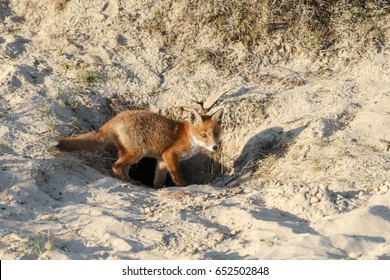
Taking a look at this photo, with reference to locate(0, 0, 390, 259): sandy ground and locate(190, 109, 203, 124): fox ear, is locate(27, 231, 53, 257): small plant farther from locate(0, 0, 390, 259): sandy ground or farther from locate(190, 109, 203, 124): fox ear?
locate(190, 109, 203, 124): fox ear

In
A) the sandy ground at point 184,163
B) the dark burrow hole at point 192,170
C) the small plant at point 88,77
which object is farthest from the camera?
the dark burrow hole at point 192,170

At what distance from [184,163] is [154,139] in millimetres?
1429

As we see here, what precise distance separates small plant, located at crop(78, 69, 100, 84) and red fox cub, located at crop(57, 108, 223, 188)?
3.64 ft

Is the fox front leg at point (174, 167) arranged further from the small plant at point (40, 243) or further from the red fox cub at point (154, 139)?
the small plant at point (40, 243)

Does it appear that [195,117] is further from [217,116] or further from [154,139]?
[154,139]

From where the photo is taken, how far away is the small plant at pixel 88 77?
8789 mm

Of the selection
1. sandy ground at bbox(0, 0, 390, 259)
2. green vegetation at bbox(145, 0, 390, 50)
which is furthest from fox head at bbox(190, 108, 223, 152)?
green vegetation at bbox(145, 0, 390, 50)

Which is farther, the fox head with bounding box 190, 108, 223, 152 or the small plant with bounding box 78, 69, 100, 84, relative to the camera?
the small plant with bounding box 78, 69, 100, 84

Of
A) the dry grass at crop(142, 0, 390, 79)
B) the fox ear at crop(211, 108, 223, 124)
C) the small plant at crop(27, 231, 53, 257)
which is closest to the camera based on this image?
the small plant at crop(27, 231, 53, 257)

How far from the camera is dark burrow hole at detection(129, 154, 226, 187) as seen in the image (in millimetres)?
8930

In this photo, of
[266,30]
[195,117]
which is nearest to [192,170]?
[195,117]

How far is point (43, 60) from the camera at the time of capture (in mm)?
9008

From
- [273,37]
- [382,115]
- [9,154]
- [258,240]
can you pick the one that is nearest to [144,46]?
[273,37]

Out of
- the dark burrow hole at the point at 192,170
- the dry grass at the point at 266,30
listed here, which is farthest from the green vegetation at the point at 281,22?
the dark burrow hole at the point at 192,170
